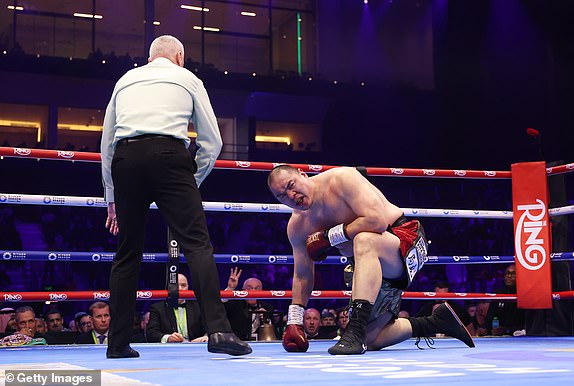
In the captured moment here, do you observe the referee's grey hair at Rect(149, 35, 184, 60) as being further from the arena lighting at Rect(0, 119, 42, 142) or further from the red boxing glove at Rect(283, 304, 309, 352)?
the arena lighting at Rect(0, 119, 42, 142)

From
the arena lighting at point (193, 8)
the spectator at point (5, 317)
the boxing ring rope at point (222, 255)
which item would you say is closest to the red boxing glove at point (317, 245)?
the boxing ring rope at point (222, 255)

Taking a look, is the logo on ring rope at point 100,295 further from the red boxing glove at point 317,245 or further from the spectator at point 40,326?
the spectator at point 40,326

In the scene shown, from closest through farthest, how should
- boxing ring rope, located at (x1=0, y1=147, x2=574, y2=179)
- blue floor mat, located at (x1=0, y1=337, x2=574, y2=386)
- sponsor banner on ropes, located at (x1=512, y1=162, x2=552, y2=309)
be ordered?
blue floor mat, located at (x1=0, y1=337, x2=574, y2=386), boxing ring rope, located at (x1=0, y1=147, x2=574, y2=179), sponsor banner on ropes, located at (x1=512, y1=162, x2=552, y2=309)

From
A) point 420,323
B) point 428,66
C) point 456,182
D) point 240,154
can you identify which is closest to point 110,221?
point 420,323

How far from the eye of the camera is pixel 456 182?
12383 mm

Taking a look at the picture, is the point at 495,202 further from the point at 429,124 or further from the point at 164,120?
the point at 164,120

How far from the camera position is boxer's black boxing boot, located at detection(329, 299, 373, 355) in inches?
84.4

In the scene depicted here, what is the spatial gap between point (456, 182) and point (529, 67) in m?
2.23

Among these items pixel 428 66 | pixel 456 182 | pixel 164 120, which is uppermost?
pixel 428 66

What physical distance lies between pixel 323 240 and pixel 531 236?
56.7 inches

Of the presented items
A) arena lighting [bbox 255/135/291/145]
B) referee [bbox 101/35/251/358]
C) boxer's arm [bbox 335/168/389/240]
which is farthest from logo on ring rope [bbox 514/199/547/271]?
arena lighting [bbox 255/135/291/145]

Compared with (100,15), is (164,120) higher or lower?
lower

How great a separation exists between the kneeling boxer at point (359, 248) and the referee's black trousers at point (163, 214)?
0.32 meters

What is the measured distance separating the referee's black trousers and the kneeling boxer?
0.32 metres
